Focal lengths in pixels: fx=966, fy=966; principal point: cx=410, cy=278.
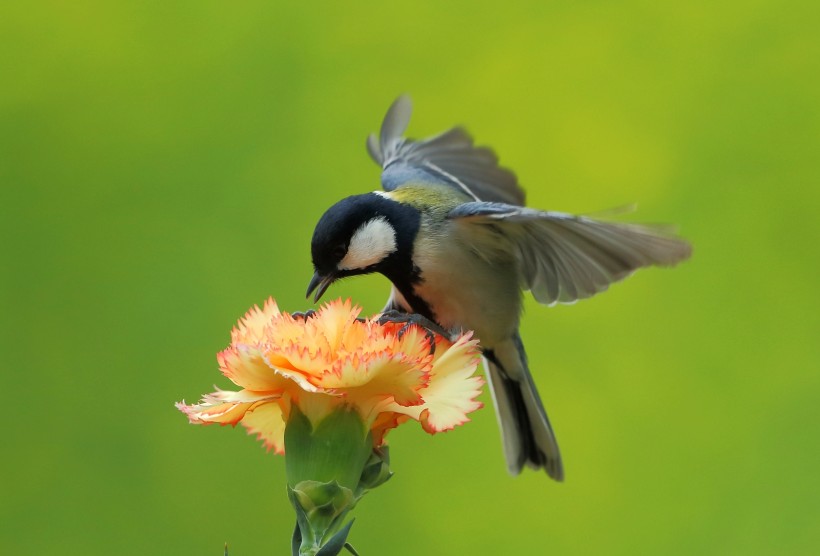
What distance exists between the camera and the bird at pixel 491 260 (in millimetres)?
1186

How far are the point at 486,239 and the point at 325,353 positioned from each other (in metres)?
0.72

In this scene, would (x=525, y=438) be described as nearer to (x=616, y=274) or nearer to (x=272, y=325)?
(x=616, y=274)

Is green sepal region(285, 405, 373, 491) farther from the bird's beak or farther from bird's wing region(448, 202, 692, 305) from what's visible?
the bird's beak

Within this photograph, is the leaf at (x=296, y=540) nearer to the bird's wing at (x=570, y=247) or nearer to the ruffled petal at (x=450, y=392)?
the ruffled petal at (x=450, y=392)

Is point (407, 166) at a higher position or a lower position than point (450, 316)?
higher

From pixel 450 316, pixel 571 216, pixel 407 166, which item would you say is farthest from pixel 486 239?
pixel 407 166

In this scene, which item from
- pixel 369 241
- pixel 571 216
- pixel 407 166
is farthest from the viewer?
pixel 407 166

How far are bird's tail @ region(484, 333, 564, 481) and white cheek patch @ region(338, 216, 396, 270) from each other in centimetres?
30

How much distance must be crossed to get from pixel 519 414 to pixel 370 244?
0.45 m

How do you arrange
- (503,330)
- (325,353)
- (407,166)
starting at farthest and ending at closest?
(407,166)
(503,330)
(325,353)

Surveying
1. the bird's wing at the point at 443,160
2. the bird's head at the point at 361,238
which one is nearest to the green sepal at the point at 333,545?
the bird's head at the point at 361,238

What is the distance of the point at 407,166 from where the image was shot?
1872 millimetres

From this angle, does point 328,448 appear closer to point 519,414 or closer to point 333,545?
point 333,545

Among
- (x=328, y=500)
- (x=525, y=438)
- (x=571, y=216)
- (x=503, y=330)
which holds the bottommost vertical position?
(x=525, y=438)
